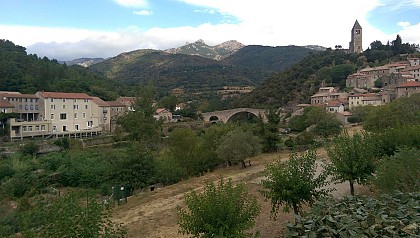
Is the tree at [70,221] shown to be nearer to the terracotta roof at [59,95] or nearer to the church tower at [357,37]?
the terracotta roof at [59,95]

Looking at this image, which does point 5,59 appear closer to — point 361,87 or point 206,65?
point 361,87

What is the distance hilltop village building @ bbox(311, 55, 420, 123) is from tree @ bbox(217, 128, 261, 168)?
89.1 feet

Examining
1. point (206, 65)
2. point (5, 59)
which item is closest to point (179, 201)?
point (5, 59)

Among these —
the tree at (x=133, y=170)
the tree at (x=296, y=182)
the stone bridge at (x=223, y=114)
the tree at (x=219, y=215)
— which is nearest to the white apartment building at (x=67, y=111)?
the stone bridge at (x=223, y=114)

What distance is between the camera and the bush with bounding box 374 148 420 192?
9846 millimetres

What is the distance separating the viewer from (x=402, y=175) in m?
10.0

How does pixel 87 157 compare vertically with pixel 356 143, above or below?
below

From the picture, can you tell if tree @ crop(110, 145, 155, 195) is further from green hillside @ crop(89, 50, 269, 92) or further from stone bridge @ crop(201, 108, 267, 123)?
green hillside @ crop(89, 50, 269, 92)

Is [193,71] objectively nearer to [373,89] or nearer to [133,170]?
[373,89]

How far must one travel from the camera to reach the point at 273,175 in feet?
34.2

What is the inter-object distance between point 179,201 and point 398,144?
1011cm

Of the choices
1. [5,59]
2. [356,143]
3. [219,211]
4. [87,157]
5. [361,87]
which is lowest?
[87,157]

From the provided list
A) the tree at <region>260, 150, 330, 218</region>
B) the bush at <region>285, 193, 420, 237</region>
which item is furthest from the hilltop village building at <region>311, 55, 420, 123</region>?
the bush at <region>285, 193, 420, 237</region>

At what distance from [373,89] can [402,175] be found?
6289 cm
